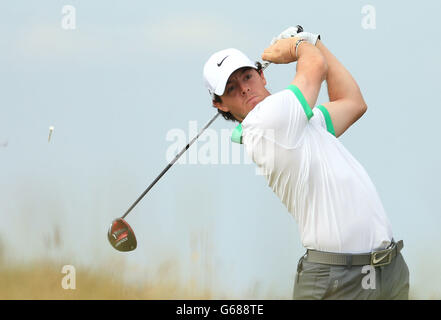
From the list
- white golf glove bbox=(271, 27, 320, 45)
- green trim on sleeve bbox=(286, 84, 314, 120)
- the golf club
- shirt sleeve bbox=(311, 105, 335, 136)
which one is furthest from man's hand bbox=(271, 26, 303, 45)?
the golf club

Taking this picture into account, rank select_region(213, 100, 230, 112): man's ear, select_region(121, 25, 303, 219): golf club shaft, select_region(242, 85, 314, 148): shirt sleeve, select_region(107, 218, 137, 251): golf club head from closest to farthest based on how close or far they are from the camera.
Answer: select_region(242, 85, 314, 148): shirt sleeve < select_region(213, 100, 230, 112): man's ear < select_region(121, 25, 303, 219): golf club shaft < select_region(107, 218, 137, 251): golf club head

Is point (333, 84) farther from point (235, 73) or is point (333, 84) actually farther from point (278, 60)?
point (235, 73)

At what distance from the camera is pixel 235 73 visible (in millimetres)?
2164

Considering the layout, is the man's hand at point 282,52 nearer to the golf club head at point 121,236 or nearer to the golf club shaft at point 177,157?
the golf club shaft at point 177,157

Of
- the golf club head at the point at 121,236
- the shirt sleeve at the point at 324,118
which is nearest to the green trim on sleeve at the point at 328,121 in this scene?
the shirt sleeve at the point at 324,118

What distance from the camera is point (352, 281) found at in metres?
2.00

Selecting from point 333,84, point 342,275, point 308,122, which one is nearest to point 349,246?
point 342,275

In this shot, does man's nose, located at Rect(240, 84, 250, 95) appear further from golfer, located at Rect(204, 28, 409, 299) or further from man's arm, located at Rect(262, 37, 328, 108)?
man's arm, located at Rect(262, 37, 328, 108)

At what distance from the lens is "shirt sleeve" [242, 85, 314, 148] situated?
194 cm

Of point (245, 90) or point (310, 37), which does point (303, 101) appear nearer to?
point (245, 90)

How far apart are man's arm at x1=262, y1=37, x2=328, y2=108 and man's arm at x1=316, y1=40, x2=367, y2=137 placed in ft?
0.67

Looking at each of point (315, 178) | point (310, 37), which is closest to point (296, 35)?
point (310, 37)

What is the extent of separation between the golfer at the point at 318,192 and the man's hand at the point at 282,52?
37 millimetres
